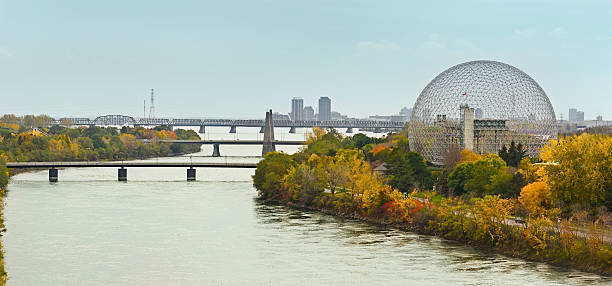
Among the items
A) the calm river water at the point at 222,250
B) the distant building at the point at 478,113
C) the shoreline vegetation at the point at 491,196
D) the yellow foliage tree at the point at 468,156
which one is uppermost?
the distant building at the point at 478,113

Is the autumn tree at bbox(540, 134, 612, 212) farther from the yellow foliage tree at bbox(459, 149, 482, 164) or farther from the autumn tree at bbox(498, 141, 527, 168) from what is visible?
the yellow foliage tree at bbox(459, 149, 482, 164)

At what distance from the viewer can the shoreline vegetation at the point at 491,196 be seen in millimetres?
42550

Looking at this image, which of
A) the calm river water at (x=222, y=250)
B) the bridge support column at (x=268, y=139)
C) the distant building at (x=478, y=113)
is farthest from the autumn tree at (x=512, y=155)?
the bridge support column at (x=268, y=139)

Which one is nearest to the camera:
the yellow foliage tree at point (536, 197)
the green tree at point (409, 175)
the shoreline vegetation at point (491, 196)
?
the shoreline vegetation at point (491, 196)

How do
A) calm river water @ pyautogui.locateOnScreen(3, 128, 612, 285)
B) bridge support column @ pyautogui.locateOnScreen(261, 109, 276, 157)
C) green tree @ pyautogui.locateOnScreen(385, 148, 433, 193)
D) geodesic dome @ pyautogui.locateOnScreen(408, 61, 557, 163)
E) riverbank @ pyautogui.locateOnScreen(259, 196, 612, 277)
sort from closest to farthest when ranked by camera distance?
calm river water @ pyautogui.locateOnScreen(3, 128, 612, 285) < riverbank @ pyautogui.locateOnScreen(259, 196, 612, 277) < green tree @ pyautogui.locateOnScreen(385, 148, 433, 193) < geodesic dome @ pyautogui.locateOnScreen(408, 61, 557, 163) < bridge support column @ pyautogui.locateOnScreen(261, 109, 276, 157)

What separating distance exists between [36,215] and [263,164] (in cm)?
2364

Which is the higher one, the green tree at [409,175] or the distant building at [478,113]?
the distant building at [478,113]

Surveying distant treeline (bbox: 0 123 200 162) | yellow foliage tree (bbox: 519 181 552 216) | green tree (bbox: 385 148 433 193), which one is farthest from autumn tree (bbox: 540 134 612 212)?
distant treeline (bbox: 0 123 200 162)

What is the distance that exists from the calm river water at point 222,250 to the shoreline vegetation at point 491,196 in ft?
4.50

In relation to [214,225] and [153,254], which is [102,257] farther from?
[214,225]

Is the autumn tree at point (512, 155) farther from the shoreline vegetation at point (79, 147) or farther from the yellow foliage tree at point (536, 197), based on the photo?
the shoreline vegetation at point (79, 147)

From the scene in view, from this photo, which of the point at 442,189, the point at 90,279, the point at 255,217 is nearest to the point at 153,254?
the point at 90,279

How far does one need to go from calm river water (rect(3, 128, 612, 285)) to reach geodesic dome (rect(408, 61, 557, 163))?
19.2m

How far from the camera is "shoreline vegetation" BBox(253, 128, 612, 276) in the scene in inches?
1675
